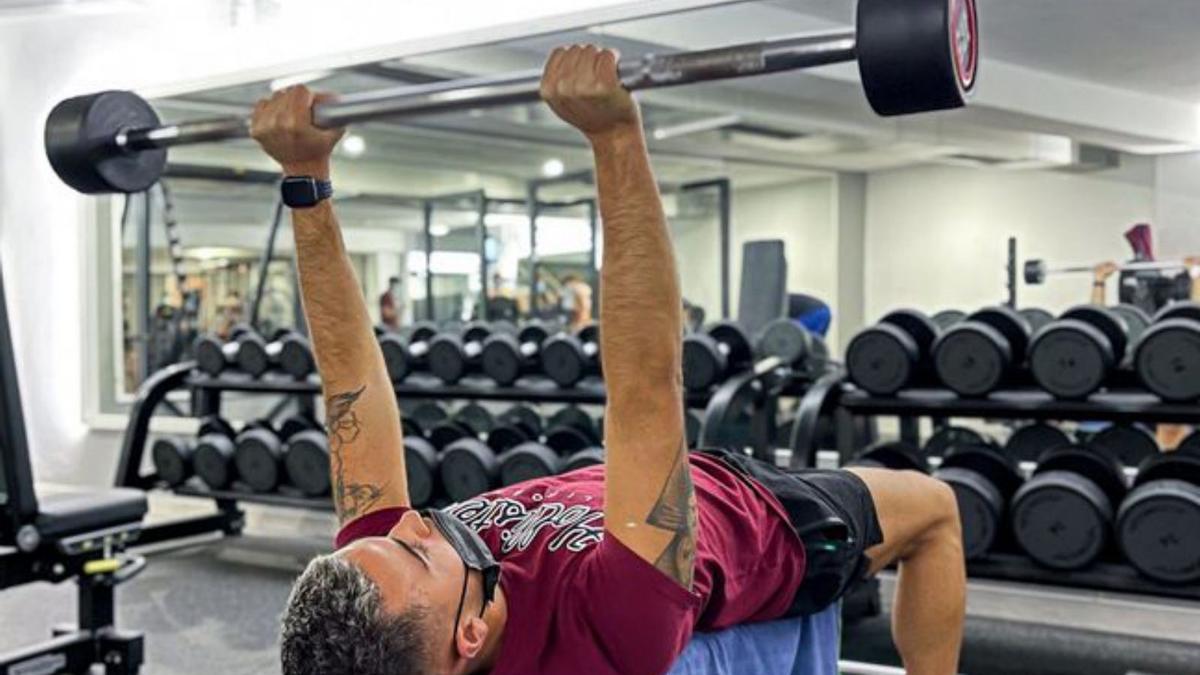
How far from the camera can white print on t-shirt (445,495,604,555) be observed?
52.8 inches

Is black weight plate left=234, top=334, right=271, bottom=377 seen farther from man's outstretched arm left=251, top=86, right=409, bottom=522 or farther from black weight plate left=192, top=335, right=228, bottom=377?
man's outstretched arm left=251, top=86, right=409, bottom=522

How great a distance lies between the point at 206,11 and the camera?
491cm

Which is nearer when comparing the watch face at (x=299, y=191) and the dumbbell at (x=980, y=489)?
the watch face at (x=299, y=191)

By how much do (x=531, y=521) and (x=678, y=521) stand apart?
0.94 ft

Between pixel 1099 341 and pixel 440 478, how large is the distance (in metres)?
2.24

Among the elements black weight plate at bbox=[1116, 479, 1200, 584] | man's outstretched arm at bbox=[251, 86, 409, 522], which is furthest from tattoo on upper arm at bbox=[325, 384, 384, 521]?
black weight plate at bbox=[1116, 479, 1200, 584]

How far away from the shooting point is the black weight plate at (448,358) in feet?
13.8

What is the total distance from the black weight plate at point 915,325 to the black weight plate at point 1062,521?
56 cm

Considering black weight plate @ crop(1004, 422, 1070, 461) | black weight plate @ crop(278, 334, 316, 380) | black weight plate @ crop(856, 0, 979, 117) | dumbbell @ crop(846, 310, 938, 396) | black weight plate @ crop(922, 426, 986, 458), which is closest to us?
black weight plate @ crop(856, 0, 979, 117)

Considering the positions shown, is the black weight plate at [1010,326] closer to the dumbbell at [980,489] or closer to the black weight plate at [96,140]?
the dumbbell at [980,489]

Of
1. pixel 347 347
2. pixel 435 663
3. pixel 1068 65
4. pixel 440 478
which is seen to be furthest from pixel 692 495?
pixel 1068 65

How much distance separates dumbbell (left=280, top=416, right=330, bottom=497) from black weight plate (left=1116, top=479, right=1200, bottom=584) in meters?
2.73

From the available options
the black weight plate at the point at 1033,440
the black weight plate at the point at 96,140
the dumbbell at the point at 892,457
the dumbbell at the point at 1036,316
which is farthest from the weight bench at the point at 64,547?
the dumbbell at the point at 1036,316

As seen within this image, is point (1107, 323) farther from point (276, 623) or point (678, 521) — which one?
point (276, 623)
